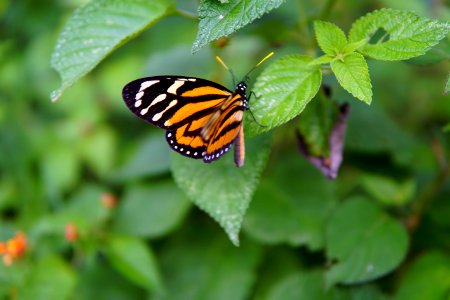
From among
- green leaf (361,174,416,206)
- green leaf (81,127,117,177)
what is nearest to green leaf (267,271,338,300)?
green leaf (361,174,416,206)

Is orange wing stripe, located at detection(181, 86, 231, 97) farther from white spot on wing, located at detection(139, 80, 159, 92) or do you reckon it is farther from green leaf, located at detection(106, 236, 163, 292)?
green leaf, located at detection(106, 236, 163, 292)

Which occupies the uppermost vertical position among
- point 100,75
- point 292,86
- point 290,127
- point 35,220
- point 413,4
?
point 292,86

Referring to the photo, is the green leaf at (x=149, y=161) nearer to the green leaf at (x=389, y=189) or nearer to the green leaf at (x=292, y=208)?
the green leaf at (x=292, y=208)

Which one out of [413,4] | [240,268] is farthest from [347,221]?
[413,4]

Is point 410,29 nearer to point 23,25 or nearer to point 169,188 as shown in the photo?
point 169,188

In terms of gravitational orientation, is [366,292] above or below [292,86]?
below

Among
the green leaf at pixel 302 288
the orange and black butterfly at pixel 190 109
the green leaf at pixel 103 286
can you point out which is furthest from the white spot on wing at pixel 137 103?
the green leaf at pixel 103 286

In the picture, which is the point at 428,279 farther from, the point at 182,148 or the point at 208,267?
the point at 182,148
